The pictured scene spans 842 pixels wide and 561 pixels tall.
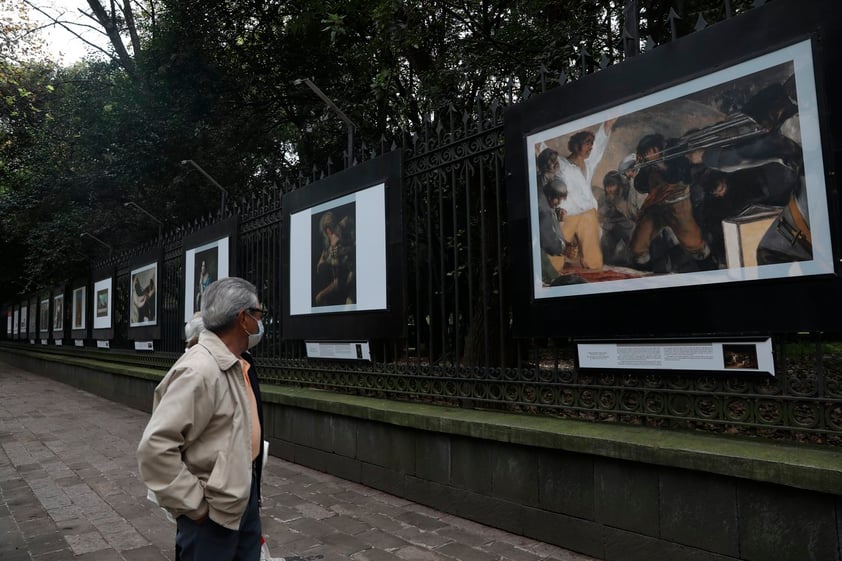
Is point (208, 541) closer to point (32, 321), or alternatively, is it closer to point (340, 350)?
point (340, 350)

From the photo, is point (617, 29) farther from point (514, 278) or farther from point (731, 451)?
point (731, 451)

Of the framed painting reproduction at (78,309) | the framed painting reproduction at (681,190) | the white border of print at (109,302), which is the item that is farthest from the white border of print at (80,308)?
the framed painting reproduction at (681,190)

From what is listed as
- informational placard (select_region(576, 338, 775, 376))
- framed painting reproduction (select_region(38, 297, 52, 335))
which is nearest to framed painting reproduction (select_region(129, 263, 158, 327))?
informational placard (select_region(576, 338, 775, 376))

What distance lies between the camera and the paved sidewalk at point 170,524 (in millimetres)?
4223

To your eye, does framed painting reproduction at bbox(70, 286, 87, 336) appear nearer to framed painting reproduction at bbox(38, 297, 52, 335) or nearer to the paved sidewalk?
framed painting reproduction at bbox(38, 297, 52, 335)

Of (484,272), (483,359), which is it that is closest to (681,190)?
(484,272)

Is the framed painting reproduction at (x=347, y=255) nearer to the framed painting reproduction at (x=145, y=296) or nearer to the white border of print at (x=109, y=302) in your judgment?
the framed painting reproduction at (x=145, y=296)

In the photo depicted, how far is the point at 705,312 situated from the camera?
145 inches

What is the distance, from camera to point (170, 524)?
199 inches

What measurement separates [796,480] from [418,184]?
4069 mm

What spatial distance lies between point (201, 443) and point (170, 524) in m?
3.31

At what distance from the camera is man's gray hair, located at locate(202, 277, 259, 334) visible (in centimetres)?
256

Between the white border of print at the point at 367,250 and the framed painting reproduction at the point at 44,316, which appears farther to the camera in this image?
the framed painting reproduction at the point at 44,316

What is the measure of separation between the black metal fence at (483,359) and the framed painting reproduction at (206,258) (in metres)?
0.27
